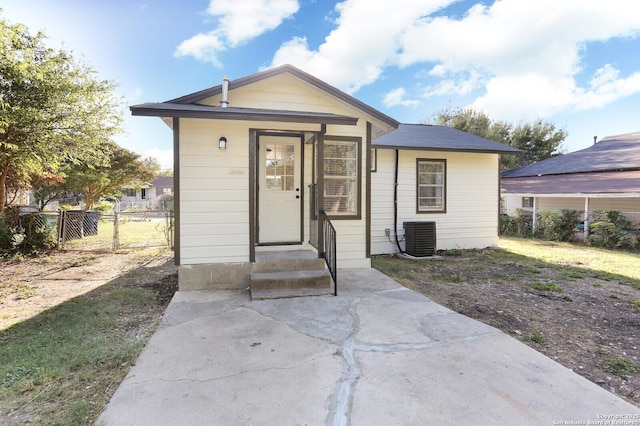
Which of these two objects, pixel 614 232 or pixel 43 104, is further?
pixel 614 232

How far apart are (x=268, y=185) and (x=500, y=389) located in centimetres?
416

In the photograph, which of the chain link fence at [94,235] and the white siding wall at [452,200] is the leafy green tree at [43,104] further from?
the white siding wall at [452,200]

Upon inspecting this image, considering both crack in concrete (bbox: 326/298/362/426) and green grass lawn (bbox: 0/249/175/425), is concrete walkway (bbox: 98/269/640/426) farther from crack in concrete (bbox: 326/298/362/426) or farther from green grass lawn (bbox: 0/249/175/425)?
green grass lawn (bbox: 0/249/175/425)

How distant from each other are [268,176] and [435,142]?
515 centimetres

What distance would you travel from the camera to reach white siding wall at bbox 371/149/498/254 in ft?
26.4

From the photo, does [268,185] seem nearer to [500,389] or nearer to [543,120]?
[500,389]

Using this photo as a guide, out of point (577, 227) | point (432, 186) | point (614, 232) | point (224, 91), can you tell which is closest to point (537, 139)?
point (577, 227)

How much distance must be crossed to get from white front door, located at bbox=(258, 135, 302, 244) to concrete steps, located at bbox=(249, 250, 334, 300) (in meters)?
0.59

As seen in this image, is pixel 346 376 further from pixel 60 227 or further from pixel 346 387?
pixel 60 227

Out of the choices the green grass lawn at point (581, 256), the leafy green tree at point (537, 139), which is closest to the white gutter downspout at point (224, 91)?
the green grass lawn at point (581, 256)

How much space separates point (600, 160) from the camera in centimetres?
1330

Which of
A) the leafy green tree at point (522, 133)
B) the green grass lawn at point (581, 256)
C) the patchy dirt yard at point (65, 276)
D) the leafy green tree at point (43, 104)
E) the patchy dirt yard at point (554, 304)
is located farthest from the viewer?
the leafy green tree at point (522, 133)

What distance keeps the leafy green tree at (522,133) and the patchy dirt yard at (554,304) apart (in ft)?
56.2

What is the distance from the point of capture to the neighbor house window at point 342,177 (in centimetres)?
541
